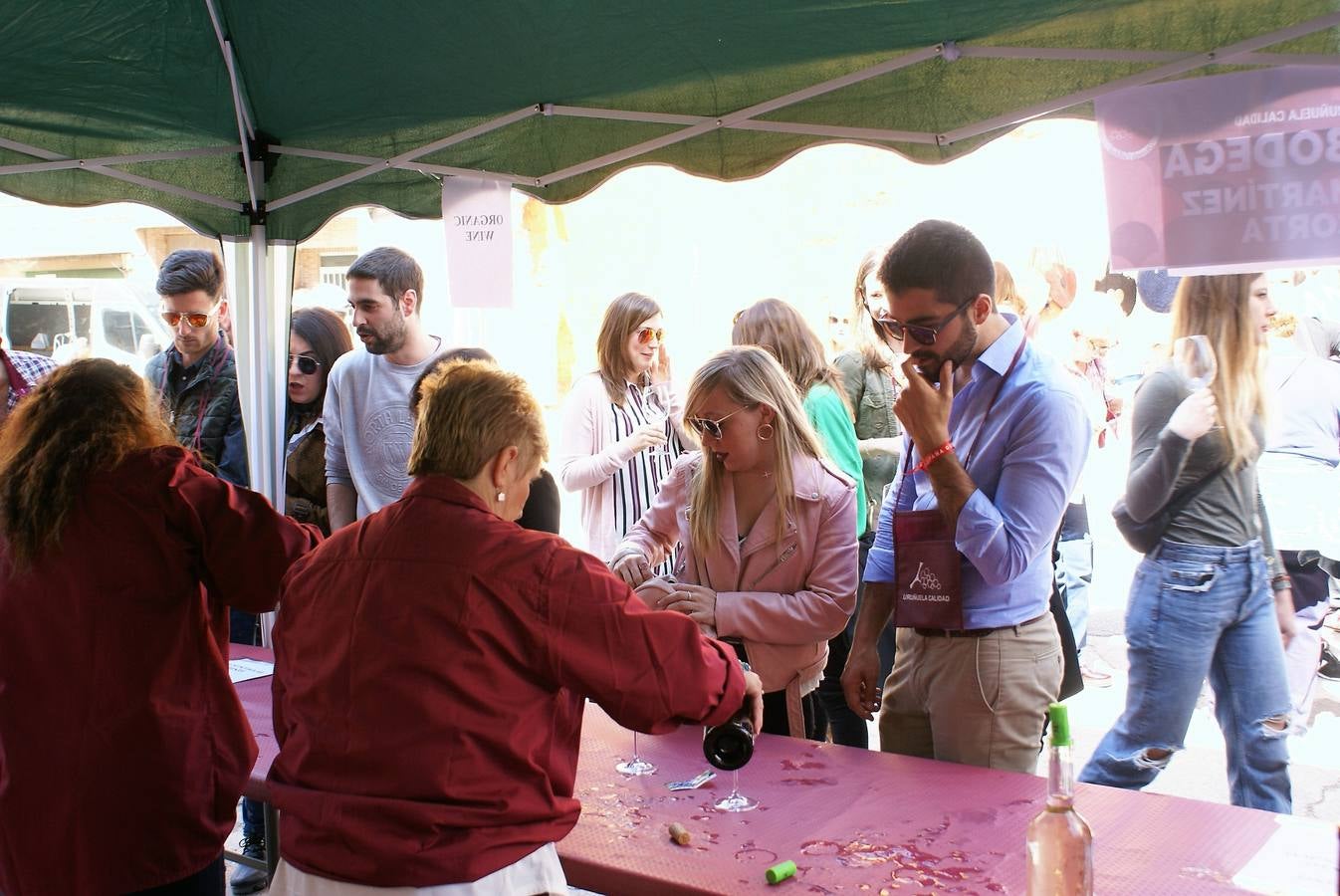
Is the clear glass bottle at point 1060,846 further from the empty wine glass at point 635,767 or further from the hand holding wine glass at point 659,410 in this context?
the hand holding wine glass at point 659,410

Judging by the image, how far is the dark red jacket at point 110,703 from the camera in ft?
6.64

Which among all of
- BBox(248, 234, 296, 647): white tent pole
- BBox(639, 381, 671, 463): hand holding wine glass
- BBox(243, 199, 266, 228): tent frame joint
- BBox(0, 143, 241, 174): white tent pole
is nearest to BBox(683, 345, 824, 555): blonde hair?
BBox(639, 381, 671, 463): hand holding wine glass

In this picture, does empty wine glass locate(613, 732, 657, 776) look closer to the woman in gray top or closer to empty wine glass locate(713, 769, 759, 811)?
empty wine glass locate(713, 769, 759, 811)

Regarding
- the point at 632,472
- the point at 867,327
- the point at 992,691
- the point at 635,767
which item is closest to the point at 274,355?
the point at 632,472

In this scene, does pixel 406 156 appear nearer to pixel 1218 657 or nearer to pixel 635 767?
pixel 635 767

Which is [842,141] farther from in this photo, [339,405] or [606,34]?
[339,405]

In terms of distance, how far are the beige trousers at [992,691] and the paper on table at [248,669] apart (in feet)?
5.59

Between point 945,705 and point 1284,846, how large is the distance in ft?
2.11

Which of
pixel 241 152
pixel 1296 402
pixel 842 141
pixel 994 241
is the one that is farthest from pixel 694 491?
pixel 994 241

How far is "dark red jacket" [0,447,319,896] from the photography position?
79.7 inches

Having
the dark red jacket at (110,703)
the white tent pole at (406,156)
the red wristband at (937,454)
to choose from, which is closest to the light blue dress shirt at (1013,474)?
the red wristband at (937,454)

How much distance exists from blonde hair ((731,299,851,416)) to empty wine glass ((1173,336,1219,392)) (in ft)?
3.45

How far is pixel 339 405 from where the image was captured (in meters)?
3.76

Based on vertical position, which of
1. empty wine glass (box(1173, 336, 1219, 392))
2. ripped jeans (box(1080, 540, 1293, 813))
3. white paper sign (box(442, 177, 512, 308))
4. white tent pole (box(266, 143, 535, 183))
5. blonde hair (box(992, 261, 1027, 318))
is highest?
white tent pole (box(266, 143, 535, 183))
